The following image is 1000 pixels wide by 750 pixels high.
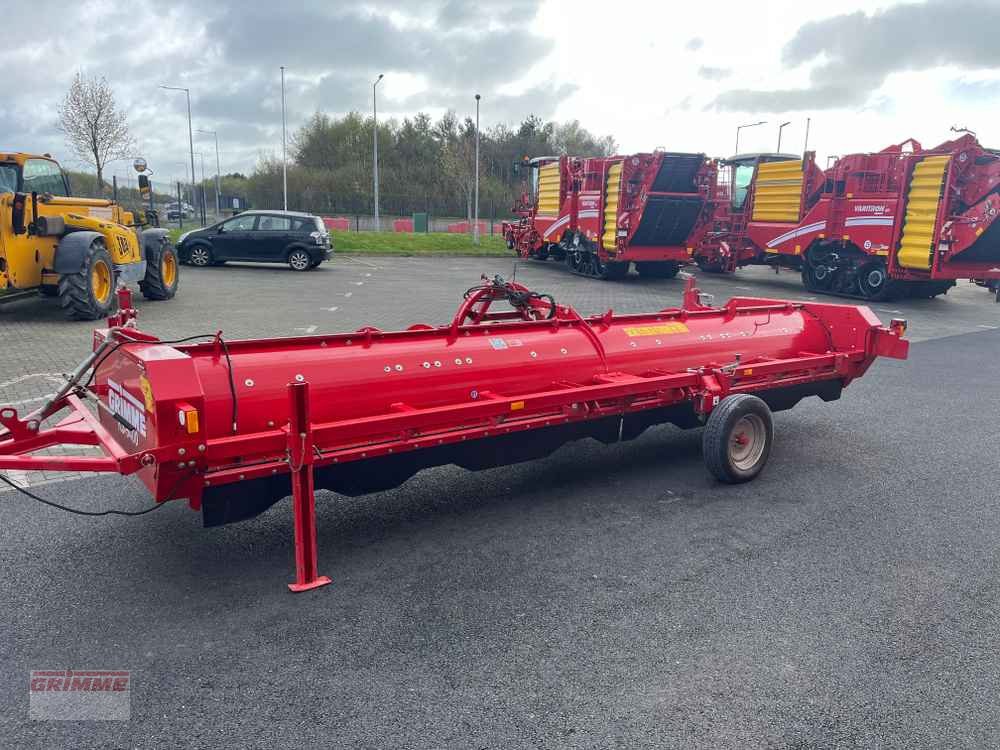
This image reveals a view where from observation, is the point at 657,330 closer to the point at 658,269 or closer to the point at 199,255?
the point at 658,269

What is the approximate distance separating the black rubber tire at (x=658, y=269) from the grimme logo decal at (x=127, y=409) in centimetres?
1845

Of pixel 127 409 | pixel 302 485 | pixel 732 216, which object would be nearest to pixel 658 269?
pixel 732 216

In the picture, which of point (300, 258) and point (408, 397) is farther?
point (300, 258)

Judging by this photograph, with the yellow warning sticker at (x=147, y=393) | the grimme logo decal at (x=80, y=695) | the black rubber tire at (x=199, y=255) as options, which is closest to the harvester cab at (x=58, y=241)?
the yellow warning sticker at (x=147, y=393)

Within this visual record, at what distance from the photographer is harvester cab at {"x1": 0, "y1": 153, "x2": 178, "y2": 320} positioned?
10.0 metres

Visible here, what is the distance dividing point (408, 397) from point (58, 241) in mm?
9100

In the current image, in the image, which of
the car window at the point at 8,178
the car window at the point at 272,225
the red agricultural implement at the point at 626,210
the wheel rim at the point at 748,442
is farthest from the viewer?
the car window at the point at 272,225

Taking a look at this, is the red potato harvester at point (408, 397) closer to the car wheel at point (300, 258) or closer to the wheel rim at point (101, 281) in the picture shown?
the wheel rim at point (101, 281)

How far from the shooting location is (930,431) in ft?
22.3

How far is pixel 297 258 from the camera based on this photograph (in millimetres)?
20719

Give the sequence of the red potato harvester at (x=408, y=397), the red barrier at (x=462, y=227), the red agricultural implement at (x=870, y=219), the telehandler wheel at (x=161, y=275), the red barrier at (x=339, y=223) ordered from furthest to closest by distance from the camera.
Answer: the red barrier at (x=462, y=227), the red barrier at (x=339, y=223), the red agricultural implement at (x=870, y=219), the telehandler wheel at (x=161, y=275), the red potato harvester at (x=408, y=397)

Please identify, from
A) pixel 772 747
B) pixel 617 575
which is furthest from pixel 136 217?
pixel 772 747

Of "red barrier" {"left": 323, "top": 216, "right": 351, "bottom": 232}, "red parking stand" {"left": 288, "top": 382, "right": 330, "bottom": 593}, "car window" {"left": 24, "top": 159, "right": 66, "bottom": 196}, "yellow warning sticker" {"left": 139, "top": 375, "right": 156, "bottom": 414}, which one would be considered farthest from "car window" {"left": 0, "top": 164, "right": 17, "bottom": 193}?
"red barrier" {"left": 323, "top": 216, "right": 351, "bottom": 232}

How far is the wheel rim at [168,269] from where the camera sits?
13.7 m
